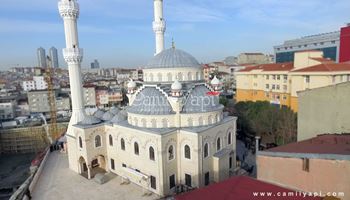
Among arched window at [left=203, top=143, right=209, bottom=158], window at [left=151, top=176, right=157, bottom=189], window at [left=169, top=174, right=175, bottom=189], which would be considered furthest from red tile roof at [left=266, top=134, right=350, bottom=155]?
window at [left=151, top=176, right=157, bottom=189]

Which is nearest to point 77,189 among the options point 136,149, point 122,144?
point 122,144

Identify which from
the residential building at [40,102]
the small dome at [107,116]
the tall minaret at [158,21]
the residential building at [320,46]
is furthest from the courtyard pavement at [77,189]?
the residential building at [40,102]

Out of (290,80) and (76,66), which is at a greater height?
(76,66)

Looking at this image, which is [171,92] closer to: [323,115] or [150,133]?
[150,133]

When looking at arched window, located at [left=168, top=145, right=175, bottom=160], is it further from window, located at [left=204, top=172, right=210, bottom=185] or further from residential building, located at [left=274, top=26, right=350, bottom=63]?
residential building, located at [left=274, top=26, right=350, bottom=63]

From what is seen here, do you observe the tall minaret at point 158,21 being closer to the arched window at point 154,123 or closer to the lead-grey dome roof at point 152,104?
the lead-grey dome roof at point 152,104

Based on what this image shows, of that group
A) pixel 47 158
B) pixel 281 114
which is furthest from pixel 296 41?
pixel 47 158
